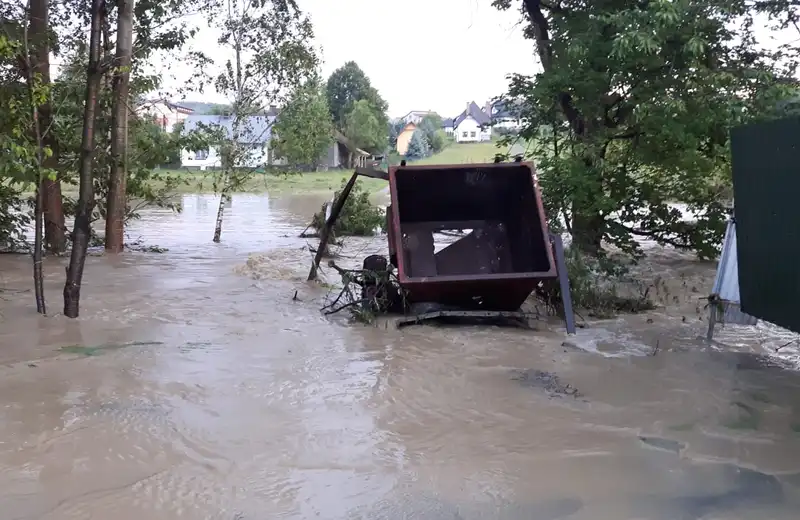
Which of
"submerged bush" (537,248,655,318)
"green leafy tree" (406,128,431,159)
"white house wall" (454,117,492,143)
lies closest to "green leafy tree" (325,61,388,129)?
"green leafy tree" (406,128,431,159)

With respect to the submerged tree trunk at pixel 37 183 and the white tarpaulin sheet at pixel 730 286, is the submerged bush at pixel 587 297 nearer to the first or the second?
the white tarpaulin sheet at pixel 730 286

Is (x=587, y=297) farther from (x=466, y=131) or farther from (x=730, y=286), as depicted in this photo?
(x=466, y=131)

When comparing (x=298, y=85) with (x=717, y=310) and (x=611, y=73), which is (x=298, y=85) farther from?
(x=717, y=310)

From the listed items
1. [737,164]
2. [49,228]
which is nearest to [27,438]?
[737,164]

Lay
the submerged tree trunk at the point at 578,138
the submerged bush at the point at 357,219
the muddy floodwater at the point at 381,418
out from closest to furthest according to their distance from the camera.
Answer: the muddy floodwater at the point at 381,418 → the submerged tree trunk at the point at 578,138 → the submerged bush at the point at 357,219

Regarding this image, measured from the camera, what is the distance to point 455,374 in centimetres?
667

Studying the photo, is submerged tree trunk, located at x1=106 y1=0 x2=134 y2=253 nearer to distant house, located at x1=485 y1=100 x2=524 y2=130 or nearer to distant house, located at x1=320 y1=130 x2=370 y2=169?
distant house, located at x1=485 y1=100 x2=524 y2=130

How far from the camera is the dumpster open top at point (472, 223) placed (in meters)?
8.91

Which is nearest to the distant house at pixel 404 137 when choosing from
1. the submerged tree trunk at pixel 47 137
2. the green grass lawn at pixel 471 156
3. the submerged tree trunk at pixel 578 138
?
the green grass lawn at pixel 471 156

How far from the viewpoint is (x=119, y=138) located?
1456cm

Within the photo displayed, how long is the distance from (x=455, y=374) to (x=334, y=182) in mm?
45213

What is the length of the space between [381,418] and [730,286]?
12.2 feet

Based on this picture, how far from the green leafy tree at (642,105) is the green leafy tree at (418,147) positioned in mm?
55624

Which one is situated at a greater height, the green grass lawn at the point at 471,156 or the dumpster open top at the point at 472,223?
the green grass lawn at the point at 471,156
